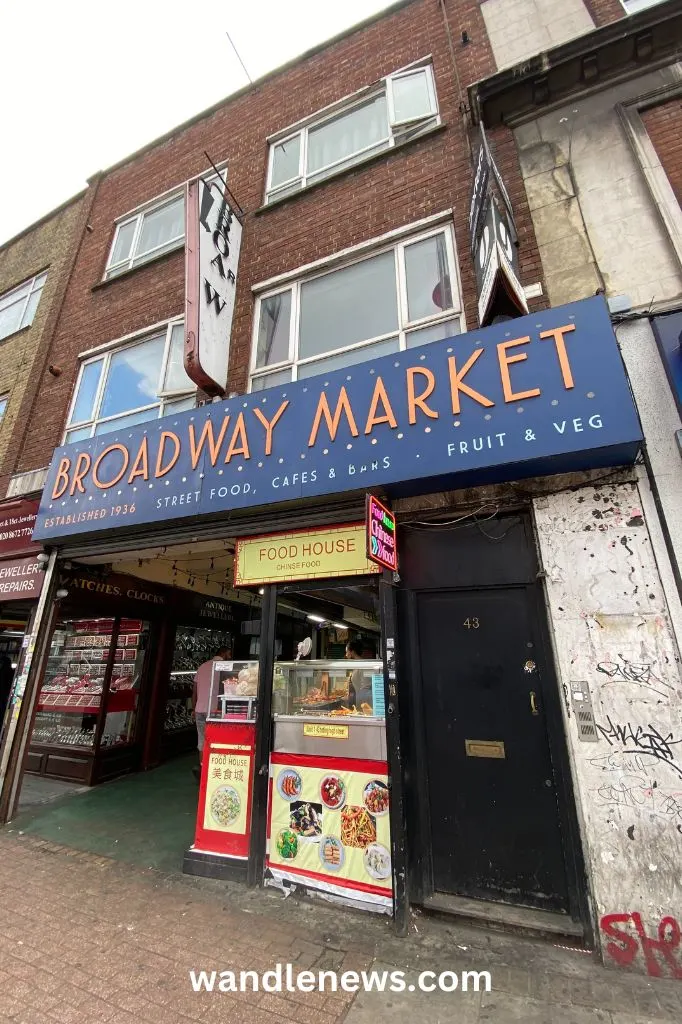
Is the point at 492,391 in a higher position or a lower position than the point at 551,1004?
higher

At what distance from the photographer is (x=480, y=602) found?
404 cm

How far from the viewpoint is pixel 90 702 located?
291 inches

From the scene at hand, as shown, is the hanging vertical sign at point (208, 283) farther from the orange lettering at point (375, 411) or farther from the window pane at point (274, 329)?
the orange lettering at point (375, 411)

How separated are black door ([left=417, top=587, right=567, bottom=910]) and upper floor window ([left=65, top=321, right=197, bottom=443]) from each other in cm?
497

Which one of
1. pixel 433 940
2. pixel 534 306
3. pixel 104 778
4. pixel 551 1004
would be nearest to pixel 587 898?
pixel 551 1004

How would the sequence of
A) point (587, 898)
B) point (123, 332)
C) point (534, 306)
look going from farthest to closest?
point (123, 332)
point (534, 306)
point (587, 898)

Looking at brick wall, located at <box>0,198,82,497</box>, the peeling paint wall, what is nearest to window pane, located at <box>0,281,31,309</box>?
brick wall, located at <box>0,198,82,497</box>

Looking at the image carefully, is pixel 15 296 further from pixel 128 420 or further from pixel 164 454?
pixel 164 454

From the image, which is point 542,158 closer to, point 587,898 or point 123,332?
point 123,332

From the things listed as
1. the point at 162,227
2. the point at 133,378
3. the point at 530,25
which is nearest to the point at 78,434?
the point at 133,378

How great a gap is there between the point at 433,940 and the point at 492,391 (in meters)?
4.27

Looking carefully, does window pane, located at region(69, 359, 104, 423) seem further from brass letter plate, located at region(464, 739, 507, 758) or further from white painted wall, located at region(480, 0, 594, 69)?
white painted wall, located at region(480, 0, 594, 69)

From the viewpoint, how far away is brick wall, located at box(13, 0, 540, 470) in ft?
19.8

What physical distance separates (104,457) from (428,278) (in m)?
4.80
